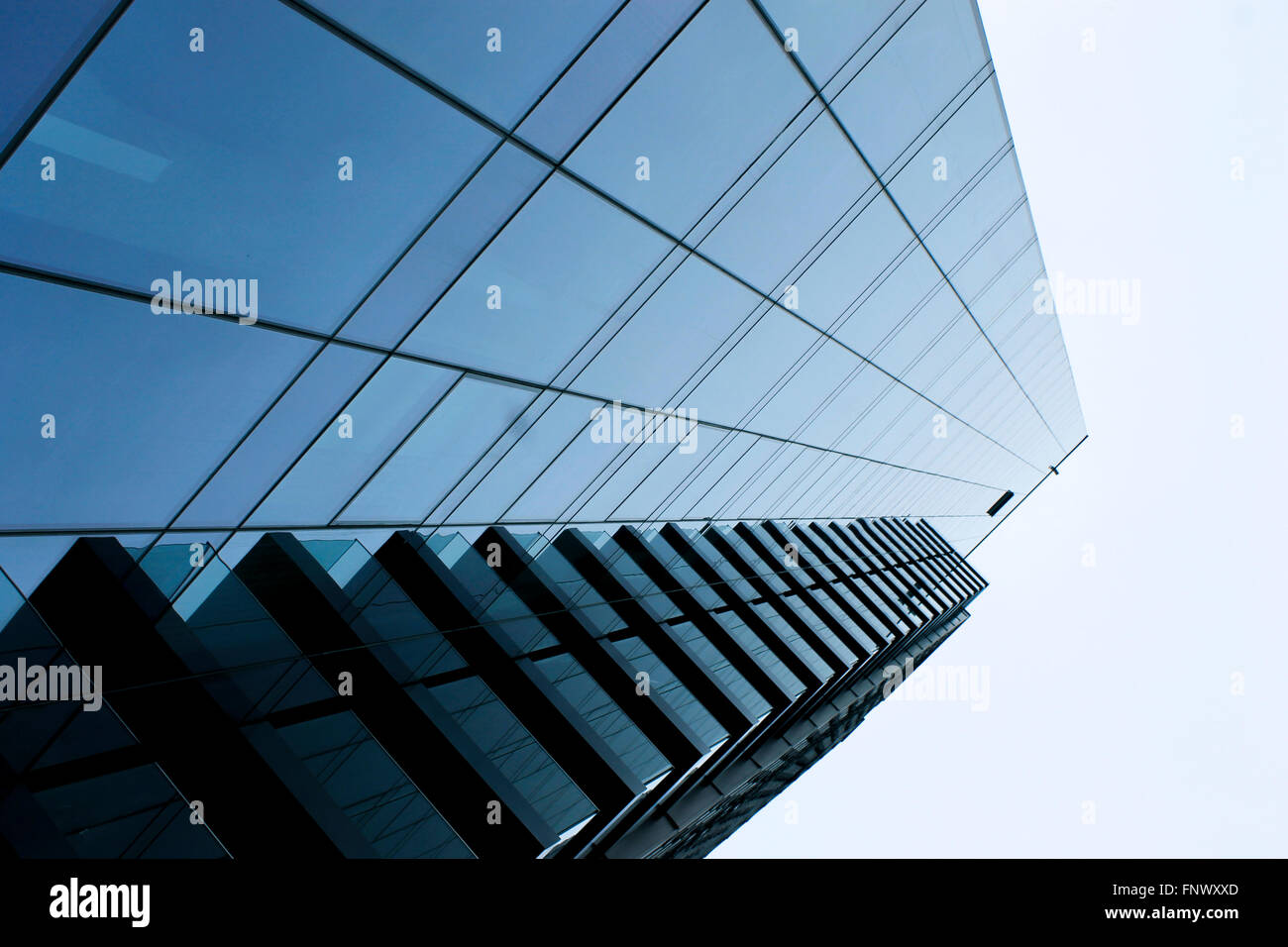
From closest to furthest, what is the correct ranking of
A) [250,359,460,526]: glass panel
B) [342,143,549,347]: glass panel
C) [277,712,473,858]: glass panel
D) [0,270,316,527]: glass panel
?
[0,270,316,527]: glass panel < [342,143,549,347]: glass panel < [277,712,473,858]: glass panel < [250,359,460,526]: glass panel

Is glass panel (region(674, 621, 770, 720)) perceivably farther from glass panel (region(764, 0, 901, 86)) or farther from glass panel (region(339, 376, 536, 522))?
glass panel (region(764, 0, 901, 86))

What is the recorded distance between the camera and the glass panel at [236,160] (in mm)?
5164

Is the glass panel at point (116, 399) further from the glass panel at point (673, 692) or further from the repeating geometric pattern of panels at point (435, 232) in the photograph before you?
the glass panel at point (673, 692)

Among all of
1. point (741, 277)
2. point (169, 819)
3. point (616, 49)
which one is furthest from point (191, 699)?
point (741, 277)

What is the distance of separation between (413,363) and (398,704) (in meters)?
3.78

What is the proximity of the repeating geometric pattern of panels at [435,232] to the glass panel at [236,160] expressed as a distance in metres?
0.02

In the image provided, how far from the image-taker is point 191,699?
25.2 ft

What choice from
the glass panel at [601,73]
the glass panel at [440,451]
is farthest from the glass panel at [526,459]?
the glass panel at [601,73]

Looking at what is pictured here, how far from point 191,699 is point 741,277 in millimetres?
8398

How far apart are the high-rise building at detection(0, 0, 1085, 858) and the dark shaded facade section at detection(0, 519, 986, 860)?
1.7 inches

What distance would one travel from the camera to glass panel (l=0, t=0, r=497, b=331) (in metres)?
5.16

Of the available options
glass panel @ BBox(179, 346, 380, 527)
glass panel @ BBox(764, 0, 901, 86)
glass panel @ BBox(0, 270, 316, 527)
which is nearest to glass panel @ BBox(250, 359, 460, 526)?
glass panel @ BBox(179, 346, 380, 527)

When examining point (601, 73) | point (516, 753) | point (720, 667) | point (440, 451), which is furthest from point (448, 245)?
point (720, 667)
